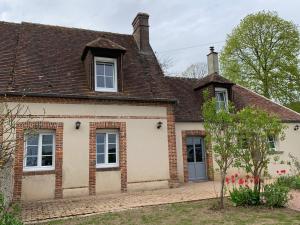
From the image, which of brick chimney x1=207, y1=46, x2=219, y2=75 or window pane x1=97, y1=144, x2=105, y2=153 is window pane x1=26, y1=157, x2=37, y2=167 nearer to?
window pane x1=97, y1=144, x2=105, y2=153

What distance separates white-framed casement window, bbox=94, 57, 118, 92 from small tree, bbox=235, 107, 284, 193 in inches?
221

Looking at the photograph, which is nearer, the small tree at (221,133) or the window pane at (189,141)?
the small tree at (221,133)

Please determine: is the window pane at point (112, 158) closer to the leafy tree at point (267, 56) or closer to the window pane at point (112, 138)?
the window pane at point (112, 138)

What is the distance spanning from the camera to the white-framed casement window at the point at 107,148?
1136 centimetres

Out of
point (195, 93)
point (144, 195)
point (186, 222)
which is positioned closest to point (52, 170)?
point (144, 195)

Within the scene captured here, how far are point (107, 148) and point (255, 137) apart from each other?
18.0 ft

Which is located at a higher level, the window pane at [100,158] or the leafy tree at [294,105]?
the leafy tree at [294,105]

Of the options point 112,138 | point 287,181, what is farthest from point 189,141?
point 287,181

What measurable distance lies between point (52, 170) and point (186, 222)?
5557mm

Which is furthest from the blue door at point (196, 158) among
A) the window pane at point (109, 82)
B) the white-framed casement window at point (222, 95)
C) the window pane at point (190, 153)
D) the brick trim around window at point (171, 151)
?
the window pane at point (109, 82)

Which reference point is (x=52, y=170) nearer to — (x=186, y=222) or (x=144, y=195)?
(x=144, y=195)

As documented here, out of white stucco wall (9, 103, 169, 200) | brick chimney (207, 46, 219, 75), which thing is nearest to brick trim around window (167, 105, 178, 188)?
white stucco wall (9, 103, 169, 200)

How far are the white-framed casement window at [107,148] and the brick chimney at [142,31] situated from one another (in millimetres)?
5066

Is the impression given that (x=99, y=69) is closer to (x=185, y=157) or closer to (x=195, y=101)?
(x=185, y=157)
